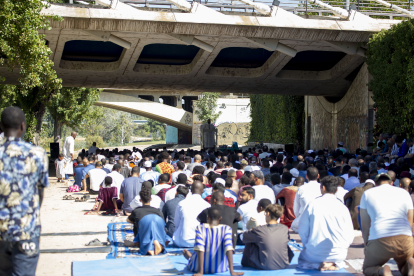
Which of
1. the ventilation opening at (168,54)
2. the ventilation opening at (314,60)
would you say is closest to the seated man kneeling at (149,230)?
the ventilation opening at (168,54)

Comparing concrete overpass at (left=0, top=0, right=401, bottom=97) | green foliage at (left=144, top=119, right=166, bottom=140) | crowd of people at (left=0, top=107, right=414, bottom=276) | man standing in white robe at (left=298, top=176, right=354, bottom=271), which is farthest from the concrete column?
man standing in white robe at (left=298, top=176, right=354, bottom=271)

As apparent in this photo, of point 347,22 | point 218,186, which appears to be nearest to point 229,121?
point 347,22

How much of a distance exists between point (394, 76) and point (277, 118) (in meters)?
18.4

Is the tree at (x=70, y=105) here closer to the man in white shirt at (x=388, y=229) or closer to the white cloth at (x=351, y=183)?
the white cloth at (x=351, y=183)

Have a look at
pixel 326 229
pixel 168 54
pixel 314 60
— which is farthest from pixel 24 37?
pixel 314 60

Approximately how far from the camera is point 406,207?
555 cm

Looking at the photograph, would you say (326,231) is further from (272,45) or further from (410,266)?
(272,45)

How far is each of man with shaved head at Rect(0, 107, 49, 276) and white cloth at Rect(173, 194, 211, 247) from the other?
12.1ft

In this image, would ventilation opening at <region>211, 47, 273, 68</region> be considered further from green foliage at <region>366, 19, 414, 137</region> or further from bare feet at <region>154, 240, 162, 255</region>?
bare feet at <region>154, 240, 162, 255</region>

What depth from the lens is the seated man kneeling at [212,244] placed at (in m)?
5.76

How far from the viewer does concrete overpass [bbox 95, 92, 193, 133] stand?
48.8 meters

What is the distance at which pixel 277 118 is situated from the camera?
35.6 meters

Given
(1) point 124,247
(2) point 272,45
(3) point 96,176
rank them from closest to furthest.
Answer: (1) point 124,247, (3) point 96,176, (2) point 272,45

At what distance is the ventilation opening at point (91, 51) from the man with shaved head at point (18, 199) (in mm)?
18911
